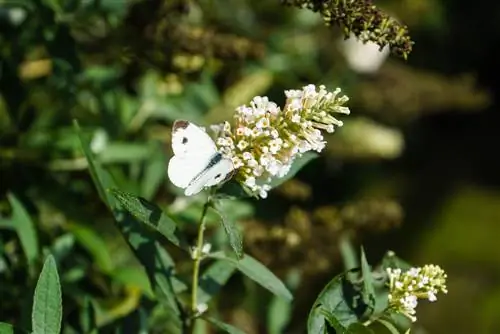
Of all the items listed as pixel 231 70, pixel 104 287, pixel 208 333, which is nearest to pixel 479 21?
pixel 231 70

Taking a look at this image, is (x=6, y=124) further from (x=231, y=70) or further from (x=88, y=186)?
(x=231, y=70)

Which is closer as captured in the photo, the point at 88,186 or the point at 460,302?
the point at 88,186

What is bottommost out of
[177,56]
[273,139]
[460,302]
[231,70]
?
[460,302]

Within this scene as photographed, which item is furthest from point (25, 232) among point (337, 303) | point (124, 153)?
point (337, 303)

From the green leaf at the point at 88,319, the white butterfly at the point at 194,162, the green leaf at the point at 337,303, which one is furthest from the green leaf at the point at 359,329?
the green leaf at the point at 88,319

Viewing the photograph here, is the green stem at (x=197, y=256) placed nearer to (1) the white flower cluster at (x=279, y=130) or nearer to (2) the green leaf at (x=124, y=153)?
(1) the white flower cluster at (x=279, y=130)

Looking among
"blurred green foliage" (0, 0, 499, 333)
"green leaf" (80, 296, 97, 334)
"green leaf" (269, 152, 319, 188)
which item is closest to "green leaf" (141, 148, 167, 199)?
"blurred green foliage" (0, 0, 499, 333)
